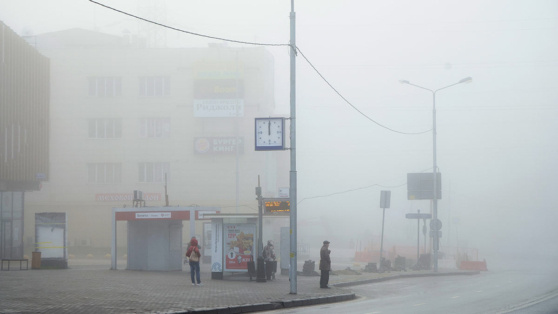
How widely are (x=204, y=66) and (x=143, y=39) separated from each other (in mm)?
14969

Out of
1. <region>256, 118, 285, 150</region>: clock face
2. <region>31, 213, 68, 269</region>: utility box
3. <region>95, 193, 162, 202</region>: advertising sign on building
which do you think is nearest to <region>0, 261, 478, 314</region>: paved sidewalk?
<region>256, 118, 285, 150</region>: clock face

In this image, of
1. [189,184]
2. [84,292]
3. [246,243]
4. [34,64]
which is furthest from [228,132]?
[84,292]

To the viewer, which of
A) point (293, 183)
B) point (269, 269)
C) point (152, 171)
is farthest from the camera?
point (152, 171)

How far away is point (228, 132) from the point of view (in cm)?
7538

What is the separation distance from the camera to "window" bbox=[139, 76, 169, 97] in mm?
73812

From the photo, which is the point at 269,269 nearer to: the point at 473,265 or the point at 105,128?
the point at 473,265

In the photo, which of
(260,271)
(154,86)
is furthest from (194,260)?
(154,86)

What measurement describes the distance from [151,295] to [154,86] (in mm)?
55383

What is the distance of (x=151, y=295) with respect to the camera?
20203mm

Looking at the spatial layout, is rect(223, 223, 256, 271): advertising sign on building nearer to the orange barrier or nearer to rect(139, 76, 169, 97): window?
the orange barrier

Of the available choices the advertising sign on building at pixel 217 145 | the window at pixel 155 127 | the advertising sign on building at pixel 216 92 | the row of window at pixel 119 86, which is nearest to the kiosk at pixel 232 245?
the advertising sign on building at pixel 216 92

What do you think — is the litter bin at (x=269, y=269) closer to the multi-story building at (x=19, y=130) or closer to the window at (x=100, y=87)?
the multi-story building at (x=19, y=130)

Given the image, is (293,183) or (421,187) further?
(421,187)

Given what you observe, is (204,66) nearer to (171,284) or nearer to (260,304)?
(171,284)
